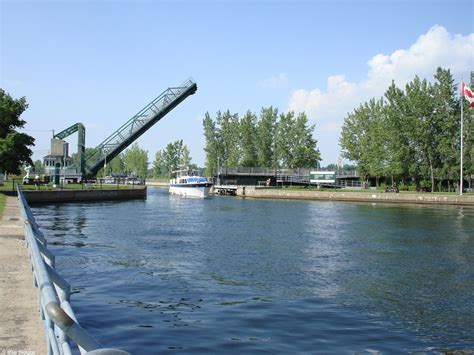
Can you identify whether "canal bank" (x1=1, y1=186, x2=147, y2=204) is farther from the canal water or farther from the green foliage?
the green foliage

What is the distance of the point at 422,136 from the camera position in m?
74.6

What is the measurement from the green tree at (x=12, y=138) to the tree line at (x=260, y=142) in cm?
6033

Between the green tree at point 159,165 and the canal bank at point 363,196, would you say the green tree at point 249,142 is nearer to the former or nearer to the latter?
the canal bank at point 363,196

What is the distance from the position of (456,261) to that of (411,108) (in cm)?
6249

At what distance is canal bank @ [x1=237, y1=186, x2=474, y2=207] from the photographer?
62031 millimetres

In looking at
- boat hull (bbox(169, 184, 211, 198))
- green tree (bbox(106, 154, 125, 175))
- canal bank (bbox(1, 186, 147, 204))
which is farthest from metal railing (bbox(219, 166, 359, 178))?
green tree (bbox(106, 154, 125, 175))

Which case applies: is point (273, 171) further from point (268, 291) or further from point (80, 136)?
point (268, 291)

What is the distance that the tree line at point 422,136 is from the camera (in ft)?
239

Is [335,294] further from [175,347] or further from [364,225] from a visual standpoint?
[364,225]

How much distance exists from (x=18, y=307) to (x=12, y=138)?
126 feet

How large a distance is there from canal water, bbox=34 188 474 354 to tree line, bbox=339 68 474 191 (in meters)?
51.8

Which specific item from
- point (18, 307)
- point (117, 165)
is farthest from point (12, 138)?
point (117, 165)

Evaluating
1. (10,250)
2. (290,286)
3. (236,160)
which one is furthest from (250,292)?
(236,160)

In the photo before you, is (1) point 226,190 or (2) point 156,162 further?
(2) point 156,162
